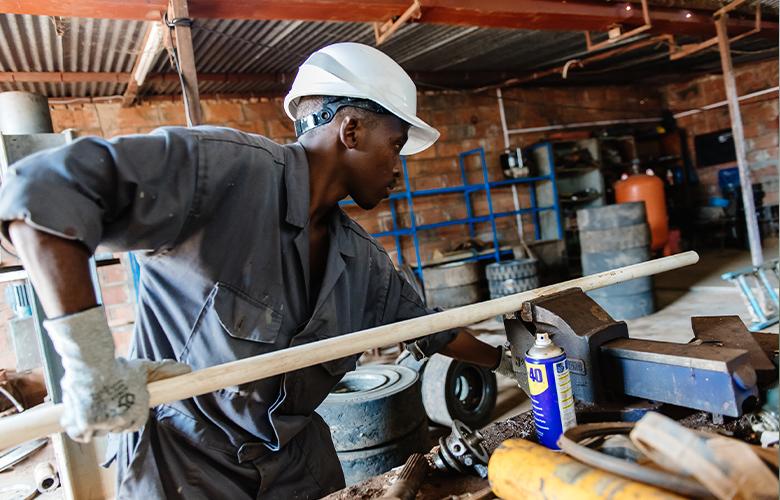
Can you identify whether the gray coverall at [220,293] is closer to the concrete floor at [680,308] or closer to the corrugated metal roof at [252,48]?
the concrete floor at [680,308]

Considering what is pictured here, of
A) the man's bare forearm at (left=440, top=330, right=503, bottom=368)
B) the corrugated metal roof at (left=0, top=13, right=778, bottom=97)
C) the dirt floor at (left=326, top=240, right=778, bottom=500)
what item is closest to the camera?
the dirt floor at (left=326, top=240, right=778, bottom=500)

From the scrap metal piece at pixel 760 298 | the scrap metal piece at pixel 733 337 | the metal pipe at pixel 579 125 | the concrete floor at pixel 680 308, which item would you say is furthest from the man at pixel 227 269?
the metal pipe at pixel 579 125

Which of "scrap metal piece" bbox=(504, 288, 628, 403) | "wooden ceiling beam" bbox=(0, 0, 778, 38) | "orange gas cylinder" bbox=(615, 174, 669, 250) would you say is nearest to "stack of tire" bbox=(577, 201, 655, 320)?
"orange gas cylinder" bbox=(615, 174, 669, 250)

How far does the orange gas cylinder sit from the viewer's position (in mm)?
7164

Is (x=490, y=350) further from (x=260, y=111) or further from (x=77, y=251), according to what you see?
(x=260, y=111)

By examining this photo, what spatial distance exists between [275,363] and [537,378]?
626mm

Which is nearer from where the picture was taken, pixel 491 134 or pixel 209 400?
pixel 209 400

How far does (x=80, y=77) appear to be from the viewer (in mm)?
4879

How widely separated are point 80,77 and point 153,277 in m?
4.60

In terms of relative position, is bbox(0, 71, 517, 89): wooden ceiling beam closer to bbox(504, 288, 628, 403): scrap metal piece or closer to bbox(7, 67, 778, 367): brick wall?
bbox(7, 67, 778, 367): brick wall

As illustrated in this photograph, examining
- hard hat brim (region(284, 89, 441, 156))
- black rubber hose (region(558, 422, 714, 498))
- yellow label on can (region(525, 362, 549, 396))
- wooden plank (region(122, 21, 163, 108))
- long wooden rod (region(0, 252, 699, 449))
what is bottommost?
black rubber hose (region(558, 422, 714, 498))

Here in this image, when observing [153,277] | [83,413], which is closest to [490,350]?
[153,277]

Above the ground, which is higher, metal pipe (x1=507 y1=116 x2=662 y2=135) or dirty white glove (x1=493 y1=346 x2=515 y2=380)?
metal pipe (x1=507 y1=116 x2=662 y2=135)

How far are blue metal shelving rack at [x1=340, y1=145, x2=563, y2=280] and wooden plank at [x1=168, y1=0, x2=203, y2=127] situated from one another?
3343mm
